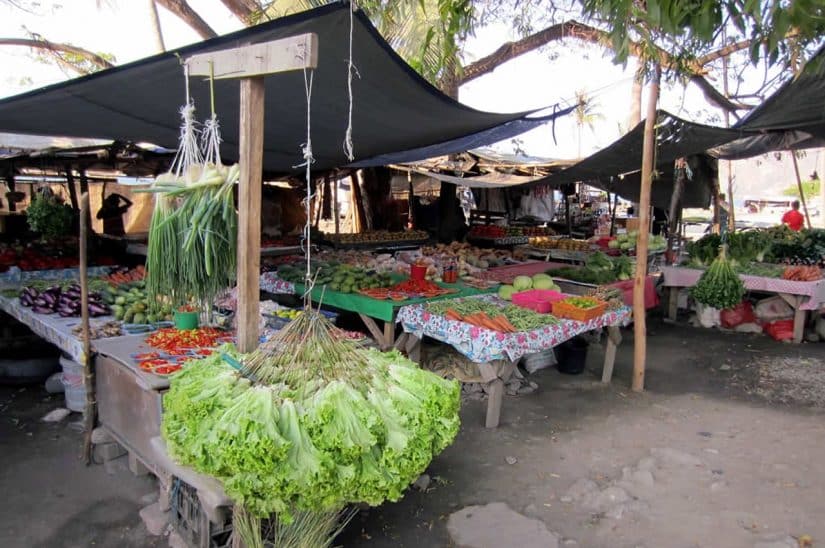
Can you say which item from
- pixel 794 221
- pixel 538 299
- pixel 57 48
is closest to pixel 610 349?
pixel 538 299

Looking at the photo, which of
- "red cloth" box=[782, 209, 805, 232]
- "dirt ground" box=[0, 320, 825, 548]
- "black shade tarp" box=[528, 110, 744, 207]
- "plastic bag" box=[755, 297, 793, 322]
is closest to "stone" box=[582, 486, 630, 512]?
"dirt ground" box=[0, 320, 825, 548]

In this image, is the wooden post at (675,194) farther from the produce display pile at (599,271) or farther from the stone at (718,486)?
the stone at (718,486)

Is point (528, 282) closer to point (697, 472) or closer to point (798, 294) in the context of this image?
point (697, 472)

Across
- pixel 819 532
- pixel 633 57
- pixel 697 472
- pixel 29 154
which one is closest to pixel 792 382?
pixel 697 472

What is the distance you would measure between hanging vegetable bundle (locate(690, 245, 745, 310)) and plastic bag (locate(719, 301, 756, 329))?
0.52 m

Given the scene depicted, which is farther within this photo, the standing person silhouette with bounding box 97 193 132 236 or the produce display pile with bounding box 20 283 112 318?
the standing person silhouette with bounding box 97 193 132 236

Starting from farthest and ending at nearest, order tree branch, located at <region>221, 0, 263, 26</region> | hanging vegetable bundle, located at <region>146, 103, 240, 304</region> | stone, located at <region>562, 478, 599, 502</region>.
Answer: tree branch, located at <region>221, 0, 263, 26</region>
stone, located at <region>562, 478, 599, 502</region>
hanging vegetable bundle, located at <region>146, 103, 240, 304</region>

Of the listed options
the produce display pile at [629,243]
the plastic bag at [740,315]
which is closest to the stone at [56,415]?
the plastic bag at [740,315]

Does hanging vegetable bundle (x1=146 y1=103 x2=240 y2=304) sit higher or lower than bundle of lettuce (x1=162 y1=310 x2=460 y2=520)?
higher

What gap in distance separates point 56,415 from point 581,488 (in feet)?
13.6

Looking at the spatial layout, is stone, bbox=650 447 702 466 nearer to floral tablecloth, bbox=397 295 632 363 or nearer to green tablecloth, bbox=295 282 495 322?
floral tablecloth, bbox=397 295 632 363

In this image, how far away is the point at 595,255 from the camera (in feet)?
26.9

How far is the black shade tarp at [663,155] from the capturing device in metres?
6.34

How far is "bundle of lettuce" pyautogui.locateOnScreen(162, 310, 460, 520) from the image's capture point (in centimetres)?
197
